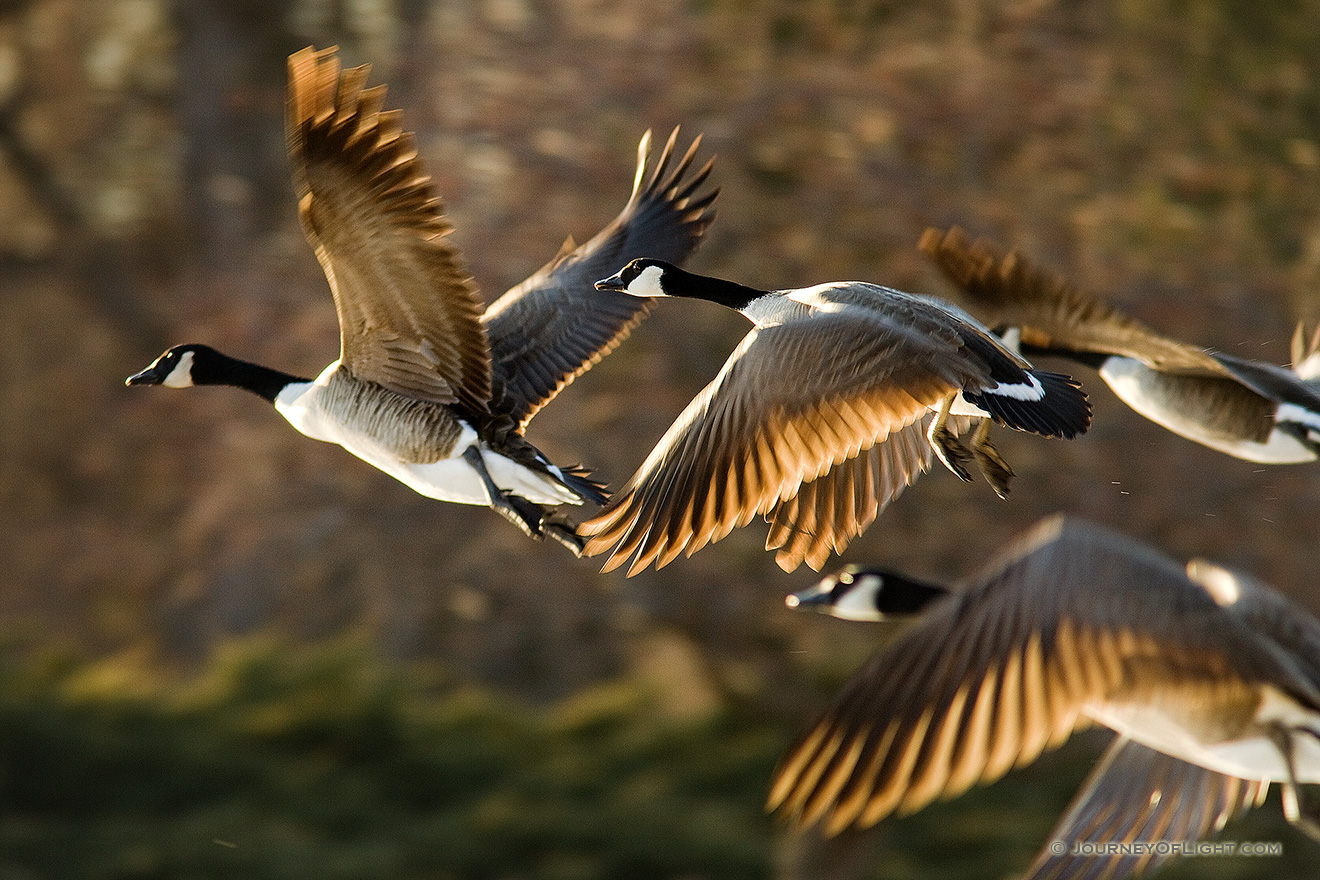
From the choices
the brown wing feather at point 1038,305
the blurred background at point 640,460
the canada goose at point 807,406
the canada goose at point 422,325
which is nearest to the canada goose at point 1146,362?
the brown wing feather at point 1038,305

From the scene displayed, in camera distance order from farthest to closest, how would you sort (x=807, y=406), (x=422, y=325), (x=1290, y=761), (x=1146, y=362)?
(x=1146, y=362) < (x=422, y=325) < (x=807, y=406) < (x=1290, y=761)

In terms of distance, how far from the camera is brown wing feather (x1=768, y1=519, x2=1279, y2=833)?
230cm

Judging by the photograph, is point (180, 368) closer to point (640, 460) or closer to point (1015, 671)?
point (1015, 671)

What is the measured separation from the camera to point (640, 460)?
7117mm

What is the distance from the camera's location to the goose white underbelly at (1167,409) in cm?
476

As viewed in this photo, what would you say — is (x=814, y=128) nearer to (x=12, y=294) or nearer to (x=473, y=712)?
(x=473, y=712)

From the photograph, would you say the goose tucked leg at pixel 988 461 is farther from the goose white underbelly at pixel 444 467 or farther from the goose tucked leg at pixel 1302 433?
the goose tucked leg at pixel 1302 433

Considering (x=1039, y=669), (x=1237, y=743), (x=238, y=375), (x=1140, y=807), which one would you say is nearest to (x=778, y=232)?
(x=238, y=375)

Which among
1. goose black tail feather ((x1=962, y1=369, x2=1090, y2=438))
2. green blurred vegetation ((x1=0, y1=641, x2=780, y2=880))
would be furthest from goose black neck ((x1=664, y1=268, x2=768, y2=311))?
green blurred vegetation ((x1=0, y1=641, x2=780, y2=880))

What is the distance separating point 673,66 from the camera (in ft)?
23.5

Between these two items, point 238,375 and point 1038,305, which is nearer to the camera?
point 238,375

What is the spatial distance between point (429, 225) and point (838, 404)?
0.96m

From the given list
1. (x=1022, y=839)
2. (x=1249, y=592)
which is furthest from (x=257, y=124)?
(x=1249, y=592)

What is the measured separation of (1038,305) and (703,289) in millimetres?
1164
